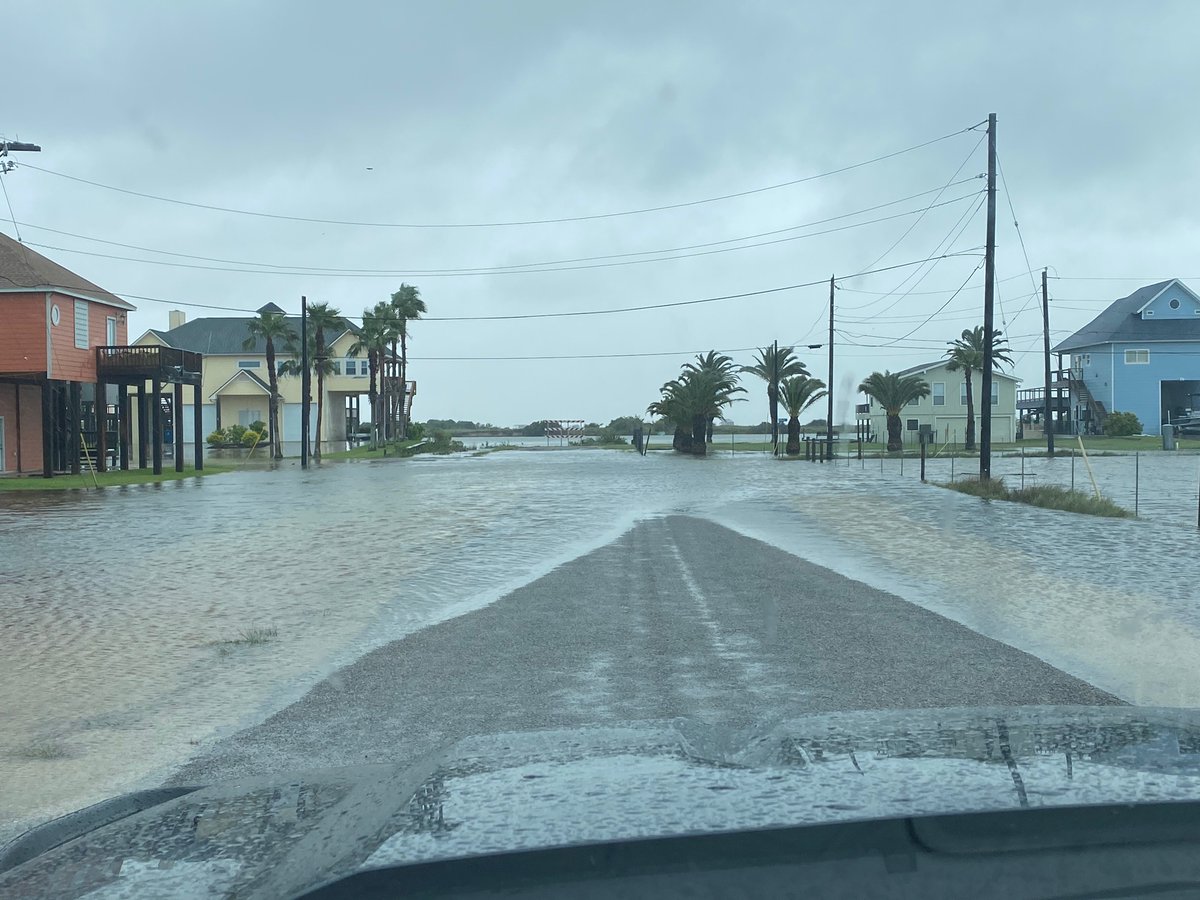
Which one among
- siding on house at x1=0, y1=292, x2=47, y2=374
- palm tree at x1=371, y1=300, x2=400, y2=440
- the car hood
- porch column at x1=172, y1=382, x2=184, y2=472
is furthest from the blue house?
the car hood

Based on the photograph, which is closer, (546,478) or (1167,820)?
(1167,820)

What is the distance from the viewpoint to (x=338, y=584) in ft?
43.1

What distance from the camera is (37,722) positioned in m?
7.05

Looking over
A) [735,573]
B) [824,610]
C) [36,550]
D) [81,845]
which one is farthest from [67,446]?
[81,845]

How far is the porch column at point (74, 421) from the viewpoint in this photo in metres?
39.8

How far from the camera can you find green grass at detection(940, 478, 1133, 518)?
23.1 metres

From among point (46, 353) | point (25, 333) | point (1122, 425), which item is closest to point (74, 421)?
point (46, 353)

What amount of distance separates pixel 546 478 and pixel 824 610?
28.2 m

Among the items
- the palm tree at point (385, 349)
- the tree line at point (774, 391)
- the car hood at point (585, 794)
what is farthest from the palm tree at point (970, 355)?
the car hood at point (585, 794)

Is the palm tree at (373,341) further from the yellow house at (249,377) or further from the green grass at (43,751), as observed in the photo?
the green grass at (43,751)

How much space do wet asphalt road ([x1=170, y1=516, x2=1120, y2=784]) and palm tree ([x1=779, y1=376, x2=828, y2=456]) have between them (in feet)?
192

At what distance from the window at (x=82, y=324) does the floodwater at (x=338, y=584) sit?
1151 centimetres

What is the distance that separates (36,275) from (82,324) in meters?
2.85

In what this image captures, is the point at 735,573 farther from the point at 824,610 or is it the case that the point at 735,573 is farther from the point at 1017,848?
the point at 1017,848
